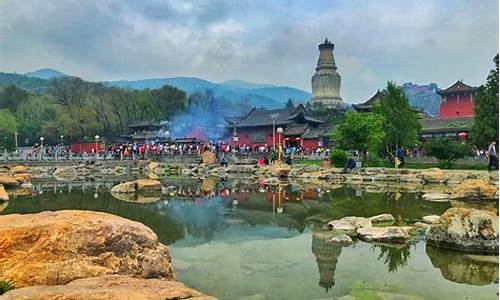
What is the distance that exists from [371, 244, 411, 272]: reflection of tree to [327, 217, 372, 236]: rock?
1369 millimetres

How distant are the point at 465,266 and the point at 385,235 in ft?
7.76

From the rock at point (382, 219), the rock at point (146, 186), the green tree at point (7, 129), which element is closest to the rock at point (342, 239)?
the rock at point (382, 219)

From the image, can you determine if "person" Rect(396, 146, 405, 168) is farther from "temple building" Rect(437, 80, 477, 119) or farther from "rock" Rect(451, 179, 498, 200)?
"temple building" Rect(437, 80, 477, 119)

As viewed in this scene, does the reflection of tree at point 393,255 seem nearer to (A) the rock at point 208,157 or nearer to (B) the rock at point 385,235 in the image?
(B) the rock at point 385,235

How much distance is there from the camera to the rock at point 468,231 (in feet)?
31.5

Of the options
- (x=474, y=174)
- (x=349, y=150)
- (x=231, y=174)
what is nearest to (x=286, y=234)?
(x=474, y=174)

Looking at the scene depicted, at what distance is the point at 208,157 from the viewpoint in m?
46.5

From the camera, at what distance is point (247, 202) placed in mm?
20109

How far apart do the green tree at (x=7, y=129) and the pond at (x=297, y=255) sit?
162 ft

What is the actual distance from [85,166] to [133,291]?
43.7m

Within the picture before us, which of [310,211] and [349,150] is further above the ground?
[349,150]

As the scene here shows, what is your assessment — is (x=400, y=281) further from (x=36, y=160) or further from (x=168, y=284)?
(x=36, y=160)

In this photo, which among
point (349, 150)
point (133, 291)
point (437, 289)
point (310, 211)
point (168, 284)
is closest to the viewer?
point (133, 291)

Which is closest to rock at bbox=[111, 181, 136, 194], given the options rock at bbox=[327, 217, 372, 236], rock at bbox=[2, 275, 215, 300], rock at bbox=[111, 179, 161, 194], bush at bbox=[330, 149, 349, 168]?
rock at bbox=[111, 179, 161, 194]
